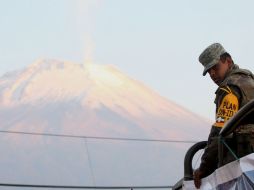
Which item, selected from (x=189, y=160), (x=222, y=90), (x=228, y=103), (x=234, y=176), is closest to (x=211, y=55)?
(x=222, y=90)

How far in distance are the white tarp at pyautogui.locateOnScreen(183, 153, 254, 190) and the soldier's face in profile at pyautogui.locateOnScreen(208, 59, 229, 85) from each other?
0.80m

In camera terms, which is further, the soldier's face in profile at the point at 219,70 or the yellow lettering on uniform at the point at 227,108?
the soldier's face in profile at the point at 219,70

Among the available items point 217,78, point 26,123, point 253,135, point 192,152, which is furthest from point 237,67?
point 26,123

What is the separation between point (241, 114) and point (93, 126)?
194m

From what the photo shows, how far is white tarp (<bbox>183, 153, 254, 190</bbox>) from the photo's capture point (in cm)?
535

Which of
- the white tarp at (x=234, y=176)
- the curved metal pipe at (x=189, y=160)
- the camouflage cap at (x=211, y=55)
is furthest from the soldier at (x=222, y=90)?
the curved metal pipe at (x=189, y=160)

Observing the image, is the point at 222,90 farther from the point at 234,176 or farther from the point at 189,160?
the point at 189,160

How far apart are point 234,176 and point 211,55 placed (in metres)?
1.29

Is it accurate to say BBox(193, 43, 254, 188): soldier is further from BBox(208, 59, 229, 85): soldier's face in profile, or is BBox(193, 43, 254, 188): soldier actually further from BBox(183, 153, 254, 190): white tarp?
BBox(183, 153, 254, 190): white tarp

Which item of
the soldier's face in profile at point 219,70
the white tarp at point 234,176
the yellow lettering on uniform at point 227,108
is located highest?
the soldier's face in profile at point 219,70

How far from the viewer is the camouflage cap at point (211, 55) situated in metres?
6.59

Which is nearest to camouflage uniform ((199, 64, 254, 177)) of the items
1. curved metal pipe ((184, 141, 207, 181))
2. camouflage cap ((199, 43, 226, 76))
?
camouflage cap ((199, 43, 226, 76))

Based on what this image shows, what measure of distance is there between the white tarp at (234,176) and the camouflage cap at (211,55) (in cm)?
88

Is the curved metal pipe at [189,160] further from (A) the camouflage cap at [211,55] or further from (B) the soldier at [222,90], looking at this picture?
(A) the camouflage cap at [211,55]
